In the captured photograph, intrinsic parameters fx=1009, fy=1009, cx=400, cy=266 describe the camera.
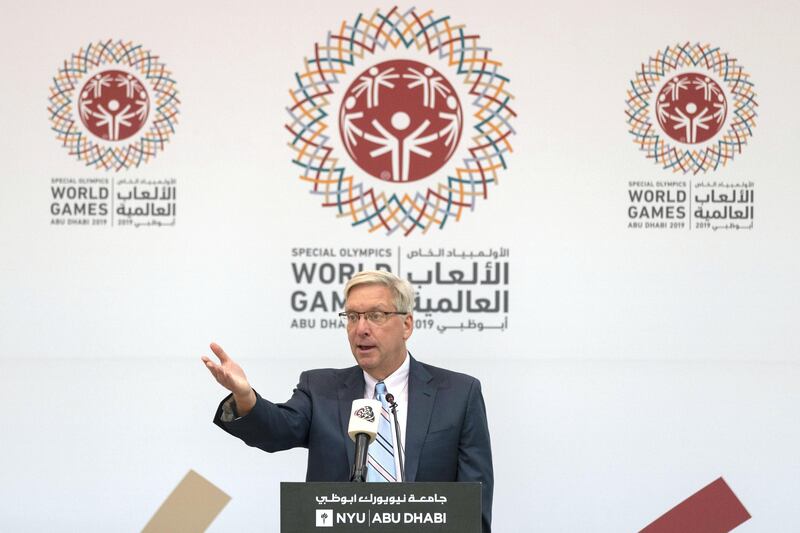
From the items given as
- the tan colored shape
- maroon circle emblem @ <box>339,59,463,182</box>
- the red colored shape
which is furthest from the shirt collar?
the red colored shape

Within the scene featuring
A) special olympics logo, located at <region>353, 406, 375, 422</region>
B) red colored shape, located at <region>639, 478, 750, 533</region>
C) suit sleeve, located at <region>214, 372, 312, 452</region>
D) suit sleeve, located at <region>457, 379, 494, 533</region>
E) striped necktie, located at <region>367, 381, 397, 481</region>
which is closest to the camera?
special olympics logo, located at <region>353, 406, 375, 422</region>

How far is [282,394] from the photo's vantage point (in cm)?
402

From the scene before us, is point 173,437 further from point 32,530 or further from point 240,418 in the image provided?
point 240,418

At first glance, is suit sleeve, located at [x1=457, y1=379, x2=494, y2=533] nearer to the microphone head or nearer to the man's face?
the man's face

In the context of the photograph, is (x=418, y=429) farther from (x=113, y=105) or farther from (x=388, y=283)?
(x=113, y=105)

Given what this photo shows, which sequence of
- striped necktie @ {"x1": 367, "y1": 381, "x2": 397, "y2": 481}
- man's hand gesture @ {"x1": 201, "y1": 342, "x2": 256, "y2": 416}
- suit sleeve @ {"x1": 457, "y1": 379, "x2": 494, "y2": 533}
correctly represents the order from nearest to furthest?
man's hand gesture @ {"x1": 201, "y1": 342, "x2": 256, "y2": 416}
striped necktie @ {"x1": 367, "y1": 381, "x2": 397, "y2": 481}
suit sleeve @ {"x1": 457, "y1": 379, "x2": 494, "y2": 533}

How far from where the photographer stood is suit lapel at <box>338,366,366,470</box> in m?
2.83

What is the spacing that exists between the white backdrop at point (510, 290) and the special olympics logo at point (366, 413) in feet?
5.80

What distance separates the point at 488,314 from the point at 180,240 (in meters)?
1.25

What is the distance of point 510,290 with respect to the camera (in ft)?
13.0

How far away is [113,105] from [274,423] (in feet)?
6.21

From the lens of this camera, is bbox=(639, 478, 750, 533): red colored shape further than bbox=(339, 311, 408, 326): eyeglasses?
Yes

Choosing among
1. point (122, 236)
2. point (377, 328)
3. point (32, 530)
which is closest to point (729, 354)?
point (377, 328)

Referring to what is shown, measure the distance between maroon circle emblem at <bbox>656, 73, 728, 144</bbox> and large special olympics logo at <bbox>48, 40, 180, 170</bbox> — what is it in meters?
1.95
